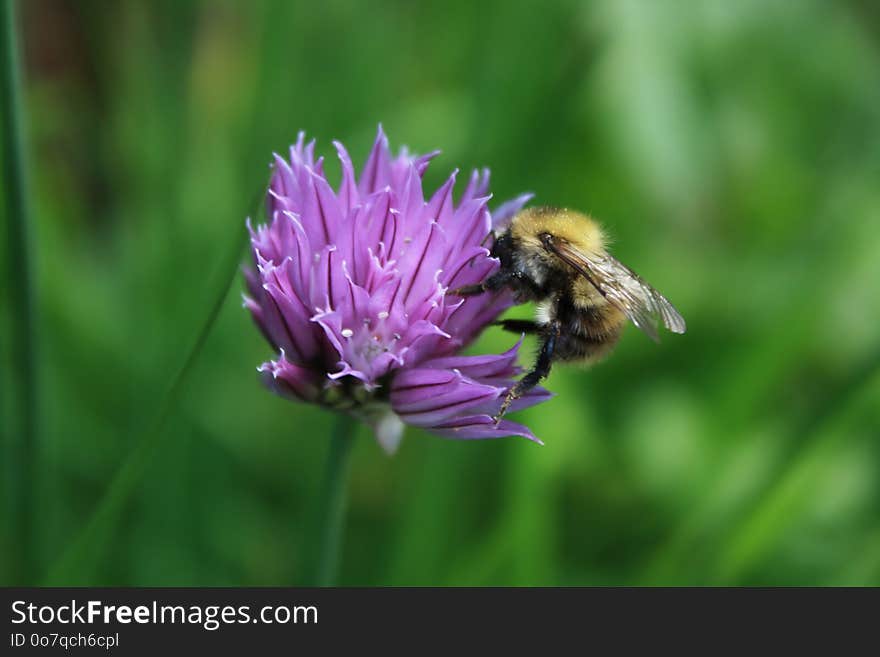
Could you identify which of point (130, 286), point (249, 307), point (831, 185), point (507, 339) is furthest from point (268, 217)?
point (831, 185)

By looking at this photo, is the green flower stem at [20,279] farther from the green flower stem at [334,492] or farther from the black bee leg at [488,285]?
the black bee leg at [488,285]

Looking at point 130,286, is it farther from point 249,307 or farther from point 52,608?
point 249,307

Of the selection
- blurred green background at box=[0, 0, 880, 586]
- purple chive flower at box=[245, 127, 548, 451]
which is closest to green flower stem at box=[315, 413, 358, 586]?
purple chive flower at box=[245, 127, 548, 451]

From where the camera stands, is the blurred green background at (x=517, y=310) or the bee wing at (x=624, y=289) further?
the blurred green background at (x=517, y=310)

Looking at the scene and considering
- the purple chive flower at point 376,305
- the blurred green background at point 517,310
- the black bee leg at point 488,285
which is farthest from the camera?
the blurred green background at point 517,310

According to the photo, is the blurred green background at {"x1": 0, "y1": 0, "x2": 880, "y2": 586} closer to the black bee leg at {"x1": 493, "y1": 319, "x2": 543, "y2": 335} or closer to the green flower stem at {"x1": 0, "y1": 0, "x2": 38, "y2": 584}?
the green flower stem at {"x1": 0, "y1": 0, "x2": 38, "y2": 584}

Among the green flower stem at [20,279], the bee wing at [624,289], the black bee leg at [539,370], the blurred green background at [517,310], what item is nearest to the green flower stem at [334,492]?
the black bee leg at [539,370]
